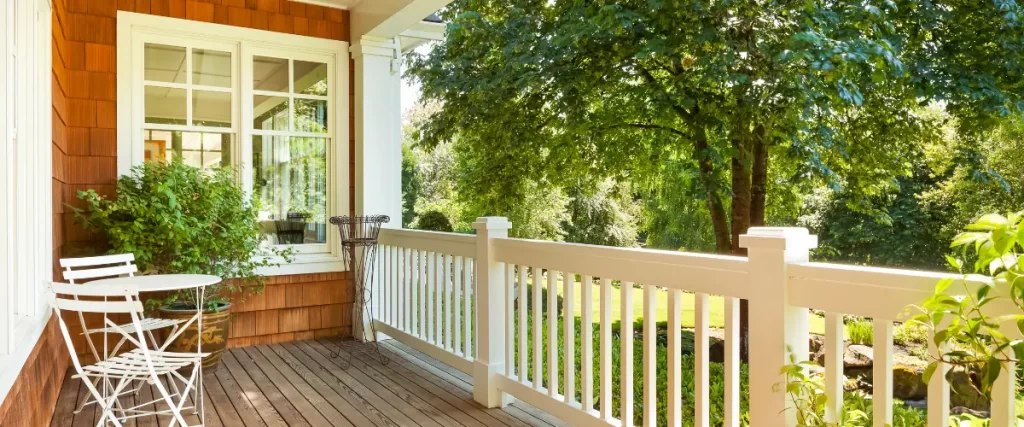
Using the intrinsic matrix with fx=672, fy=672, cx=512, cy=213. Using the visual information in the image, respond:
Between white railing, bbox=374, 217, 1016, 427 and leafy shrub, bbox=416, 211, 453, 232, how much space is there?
11.7m

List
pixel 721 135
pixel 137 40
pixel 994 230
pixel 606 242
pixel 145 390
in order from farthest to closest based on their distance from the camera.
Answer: pixel 606 242
pixel 721 135
pixel 137 40
pixel 145 390
pixel 994 230

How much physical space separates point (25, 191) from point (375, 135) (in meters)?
2.65

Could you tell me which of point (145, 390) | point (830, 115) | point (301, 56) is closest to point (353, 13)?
point (301, 56)

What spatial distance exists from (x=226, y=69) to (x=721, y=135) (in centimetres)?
445

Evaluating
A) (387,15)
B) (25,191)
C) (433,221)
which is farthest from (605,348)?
(433,221)

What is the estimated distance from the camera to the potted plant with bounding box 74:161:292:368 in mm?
3934

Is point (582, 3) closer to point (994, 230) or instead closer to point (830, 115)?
point (830, 115)

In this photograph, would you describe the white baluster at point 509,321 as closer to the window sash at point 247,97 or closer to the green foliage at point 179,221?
the green foliage at point 179,221

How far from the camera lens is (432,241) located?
4066mm

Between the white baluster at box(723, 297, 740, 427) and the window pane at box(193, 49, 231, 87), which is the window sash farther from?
the white baluster at box(723, 297, 740, 427)

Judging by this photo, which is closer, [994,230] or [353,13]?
[994,230]

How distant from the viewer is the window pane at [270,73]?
4891 millimetres

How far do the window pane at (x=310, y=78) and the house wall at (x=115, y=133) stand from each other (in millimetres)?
234

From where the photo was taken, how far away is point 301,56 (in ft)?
16.5
